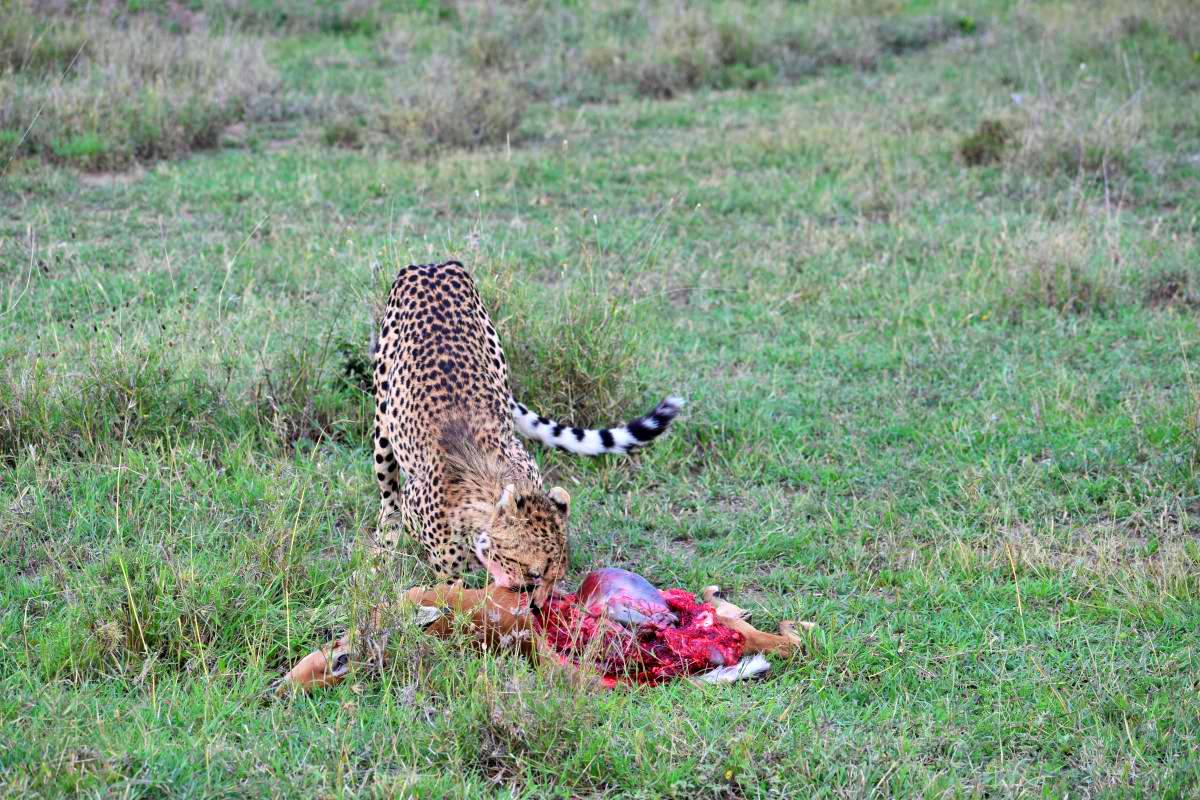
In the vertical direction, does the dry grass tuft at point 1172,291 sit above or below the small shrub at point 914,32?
below

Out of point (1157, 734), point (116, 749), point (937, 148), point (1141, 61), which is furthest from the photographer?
point (1141, 61)

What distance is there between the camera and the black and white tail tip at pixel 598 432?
4516mm

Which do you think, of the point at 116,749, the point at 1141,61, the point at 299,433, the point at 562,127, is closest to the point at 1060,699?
the point at 116,749

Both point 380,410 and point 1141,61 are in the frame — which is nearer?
point 380,410

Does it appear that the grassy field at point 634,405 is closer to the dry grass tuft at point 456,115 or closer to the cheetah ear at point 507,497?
the dry grass tuft at point 456,115

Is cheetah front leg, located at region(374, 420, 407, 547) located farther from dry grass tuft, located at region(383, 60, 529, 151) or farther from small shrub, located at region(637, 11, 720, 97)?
small shrub, located at region(637, 11, 720, 97)

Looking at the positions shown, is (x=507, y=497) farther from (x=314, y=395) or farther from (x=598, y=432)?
(x=314, y=395)

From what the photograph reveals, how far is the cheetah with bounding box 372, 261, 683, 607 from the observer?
3818 millimetres

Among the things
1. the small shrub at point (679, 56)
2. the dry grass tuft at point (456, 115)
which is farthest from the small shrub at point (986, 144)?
the dry grass tuft at point (456, 115)

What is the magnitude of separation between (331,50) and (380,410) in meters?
7.41

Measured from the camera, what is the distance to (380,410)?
4.76 metres

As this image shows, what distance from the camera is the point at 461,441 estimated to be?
4141 millimetres

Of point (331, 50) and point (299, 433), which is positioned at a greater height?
point (331, 50)

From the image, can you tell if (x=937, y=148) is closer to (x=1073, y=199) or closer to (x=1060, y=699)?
(x=1073, y=199)
